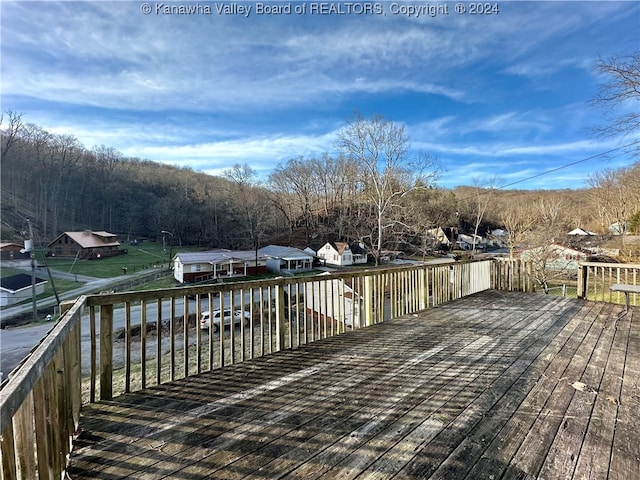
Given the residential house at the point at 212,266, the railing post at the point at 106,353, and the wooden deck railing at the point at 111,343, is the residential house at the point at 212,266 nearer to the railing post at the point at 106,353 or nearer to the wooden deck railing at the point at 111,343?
the wooden deck railing at the point at 111,343

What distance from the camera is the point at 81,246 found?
34.7 meters

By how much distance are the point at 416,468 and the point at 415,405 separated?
651mm

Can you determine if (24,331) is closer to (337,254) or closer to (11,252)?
(11,252)

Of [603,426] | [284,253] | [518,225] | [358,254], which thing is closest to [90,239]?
[284,253]

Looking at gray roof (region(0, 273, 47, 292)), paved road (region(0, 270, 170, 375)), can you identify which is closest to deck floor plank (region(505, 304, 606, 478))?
paved road (region(0, 270, 170, 375))

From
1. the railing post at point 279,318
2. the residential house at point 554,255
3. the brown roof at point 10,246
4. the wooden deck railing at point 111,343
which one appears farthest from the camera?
the brown roof at point 10,246

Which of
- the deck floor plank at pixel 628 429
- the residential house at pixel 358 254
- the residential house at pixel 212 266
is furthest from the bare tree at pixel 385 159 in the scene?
the residential house at pixel 358 254

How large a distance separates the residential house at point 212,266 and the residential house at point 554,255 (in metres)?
19.4

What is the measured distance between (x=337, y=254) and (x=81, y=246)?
1140 inches

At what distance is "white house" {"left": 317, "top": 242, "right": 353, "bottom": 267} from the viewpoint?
109 feet

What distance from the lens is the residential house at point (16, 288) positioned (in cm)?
2025

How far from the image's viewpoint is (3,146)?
113 feet

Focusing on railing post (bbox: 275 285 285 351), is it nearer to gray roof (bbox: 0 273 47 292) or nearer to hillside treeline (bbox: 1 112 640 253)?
hillside treeline (bbox: 1 112 640 253)

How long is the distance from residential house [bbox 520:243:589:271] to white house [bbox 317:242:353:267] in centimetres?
1765
